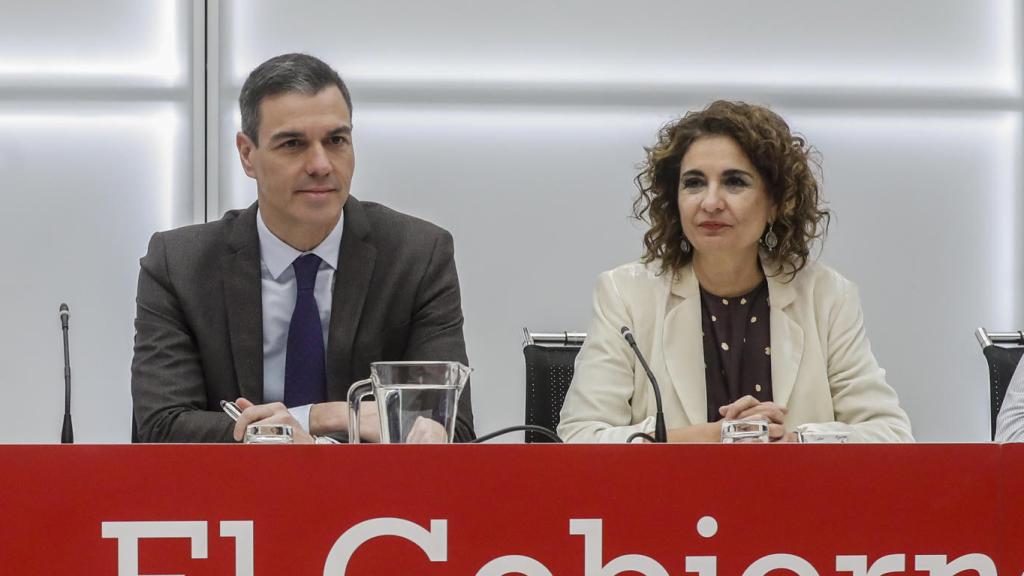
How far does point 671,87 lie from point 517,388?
991mm

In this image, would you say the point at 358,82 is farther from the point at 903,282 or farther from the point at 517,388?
the point at 903,282

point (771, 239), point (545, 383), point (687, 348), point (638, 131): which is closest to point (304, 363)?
point (545, 383)

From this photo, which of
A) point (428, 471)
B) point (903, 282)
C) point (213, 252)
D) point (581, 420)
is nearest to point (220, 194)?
point (213, 252)

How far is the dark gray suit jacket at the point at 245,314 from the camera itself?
88.8 inches

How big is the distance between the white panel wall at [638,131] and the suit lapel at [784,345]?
1.18 metres

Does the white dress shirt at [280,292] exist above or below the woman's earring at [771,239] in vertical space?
below

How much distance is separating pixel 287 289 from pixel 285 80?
0.39 meters

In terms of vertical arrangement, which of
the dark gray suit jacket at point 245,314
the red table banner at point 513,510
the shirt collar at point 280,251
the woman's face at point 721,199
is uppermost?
the woman's face at point 721,199

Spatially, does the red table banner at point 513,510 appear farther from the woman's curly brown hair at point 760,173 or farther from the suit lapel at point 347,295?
the woman's curly brown hair at point 760,173

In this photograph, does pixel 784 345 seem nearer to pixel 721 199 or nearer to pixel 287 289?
pixel 721 199

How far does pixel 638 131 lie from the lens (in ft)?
12.1

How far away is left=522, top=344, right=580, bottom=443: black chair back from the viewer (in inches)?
99.5

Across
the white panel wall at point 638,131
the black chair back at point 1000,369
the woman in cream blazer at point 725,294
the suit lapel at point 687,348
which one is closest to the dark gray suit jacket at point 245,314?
the woman in cream blazer at point 725,294

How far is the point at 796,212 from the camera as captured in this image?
Answer: 8.50 ft
